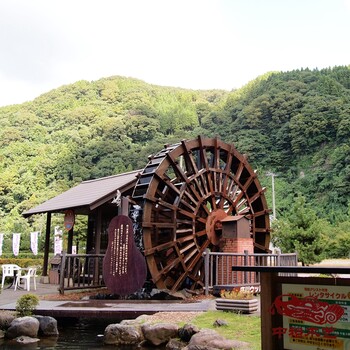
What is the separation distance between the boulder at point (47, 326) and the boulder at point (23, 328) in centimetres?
17

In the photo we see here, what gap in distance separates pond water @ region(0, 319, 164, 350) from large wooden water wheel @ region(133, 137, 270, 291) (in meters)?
2.03

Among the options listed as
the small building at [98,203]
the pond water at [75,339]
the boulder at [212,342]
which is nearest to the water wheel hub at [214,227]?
the small building at [98,203]

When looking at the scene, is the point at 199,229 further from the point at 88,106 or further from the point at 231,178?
the point at 88,106

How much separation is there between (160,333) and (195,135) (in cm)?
4876

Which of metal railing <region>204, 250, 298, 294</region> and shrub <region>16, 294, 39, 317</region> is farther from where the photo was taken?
metal railing <region>204, 250, 298, 294</region>

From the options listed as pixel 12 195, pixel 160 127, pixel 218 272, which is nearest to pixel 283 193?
pixel 160 127

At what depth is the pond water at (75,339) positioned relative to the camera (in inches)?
283

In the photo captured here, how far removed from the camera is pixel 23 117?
6650 centimetres

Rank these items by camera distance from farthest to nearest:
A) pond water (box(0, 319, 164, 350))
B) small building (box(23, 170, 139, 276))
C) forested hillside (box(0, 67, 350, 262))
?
forested hillside (box(0, 67, 350, 262)), small building (box(23, 170, 139, 276)), pond water (box(0, 319, 164, 350))

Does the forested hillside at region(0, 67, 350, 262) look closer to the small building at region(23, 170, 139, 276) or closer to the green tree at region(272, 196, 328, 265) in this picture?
the green tree at region(272, 196, 328, 265)

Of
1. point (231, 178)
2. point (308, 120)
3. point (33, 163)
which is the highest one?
point (308, 120)

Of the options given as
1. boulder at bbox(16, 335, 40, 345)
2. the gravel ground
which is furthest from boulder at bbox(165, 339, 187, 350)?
boulder at bbox(16, 335, 40, 345)

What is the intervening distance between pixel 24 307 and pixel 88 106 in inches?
2455

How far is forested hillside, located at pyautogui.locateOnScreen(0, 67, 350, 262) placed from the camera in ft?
139
